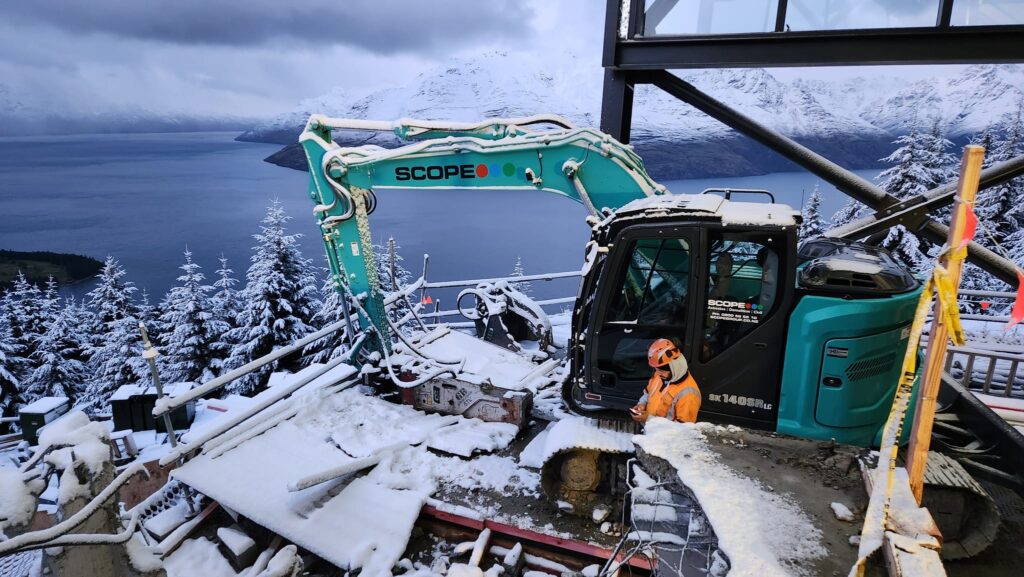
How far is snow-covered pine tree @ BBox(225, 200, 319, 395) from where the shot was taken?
76.1 ft

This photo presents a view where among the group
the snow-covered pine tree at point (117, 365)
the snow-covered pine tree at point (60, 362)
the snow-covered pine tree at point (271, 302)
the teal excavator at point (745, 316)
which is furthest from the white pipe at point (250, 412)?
the snow-covered pine tree at point (60, 362)

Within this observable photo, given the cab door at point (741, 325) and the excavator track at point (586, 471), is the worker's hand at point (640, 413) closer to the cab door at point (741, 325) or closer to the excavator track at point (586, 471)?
the excavator track at point (586, 471)

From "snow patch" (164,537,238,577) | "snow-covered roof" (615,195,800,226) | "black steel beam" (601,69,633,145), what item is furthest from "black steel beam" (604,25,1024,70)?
"snow patch" (164,537,238,577)

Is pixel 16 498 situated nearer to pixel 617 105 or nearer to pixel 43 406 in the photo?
pixel 617 105

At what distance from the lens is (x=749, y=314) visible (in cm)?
425

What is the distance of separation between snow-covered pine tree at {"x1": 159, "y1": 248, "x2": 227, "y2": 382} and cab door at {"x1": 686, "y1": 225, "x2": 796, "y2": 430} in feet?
79.6

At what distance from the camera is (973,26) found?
6.70 meters

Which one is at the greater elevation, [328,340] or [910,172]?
[910,172]

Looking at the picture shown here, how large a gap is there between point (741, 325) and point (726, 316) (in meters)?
0.13

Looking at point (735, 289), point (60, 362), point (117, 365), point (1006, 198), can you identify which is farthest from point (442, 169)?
point (60, 362)

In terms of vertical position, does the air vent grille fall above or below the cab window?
below

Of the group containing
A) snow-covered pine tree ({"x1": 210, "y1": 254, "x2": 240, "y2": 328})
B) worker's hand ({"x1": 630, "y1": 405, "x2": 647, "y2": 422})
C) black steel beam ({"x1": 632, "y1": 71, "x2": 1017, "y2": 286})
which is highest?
black steel beam ({"x1": 632, "y1": 71, "x2": 1017, "y2": 286})

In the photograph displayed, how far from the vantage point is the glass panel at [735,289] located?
4223 mm

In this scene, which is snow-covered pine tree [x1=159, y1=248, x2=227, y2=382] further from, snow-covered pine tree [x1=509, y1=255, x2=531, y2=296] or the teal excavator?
the teal excavator
